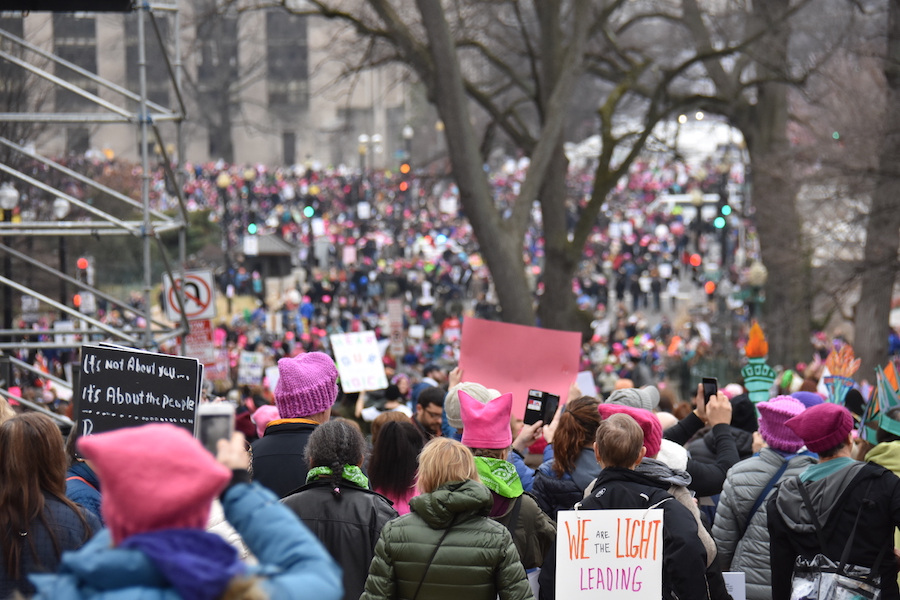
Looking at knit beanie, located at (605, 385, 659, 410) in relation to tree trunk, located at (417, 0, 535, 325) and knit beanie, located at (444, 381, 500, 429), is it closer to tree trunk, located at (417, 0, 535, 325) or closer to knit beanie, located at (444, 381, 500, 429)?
knit beanie, located at (444, 381, 500, 429)

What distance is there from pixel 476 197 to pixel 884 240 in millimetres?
5905

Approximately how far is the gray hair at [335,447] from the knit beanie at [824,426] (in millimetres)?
1907

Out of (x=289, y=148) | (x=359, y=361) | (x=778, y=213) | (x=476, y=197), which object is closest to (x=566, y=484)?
(x=359, y=361)

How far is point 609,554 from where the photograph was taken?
13.1ft

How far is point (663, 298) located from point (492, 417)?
3877 cm

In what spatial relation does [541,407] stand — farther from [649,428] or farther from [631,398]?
[649,428]

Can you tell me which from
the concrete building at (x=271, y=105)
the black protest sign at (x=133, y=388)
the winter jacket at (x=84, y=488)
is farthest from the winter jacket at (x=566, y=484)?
the concrete building at (x=271, y=105)

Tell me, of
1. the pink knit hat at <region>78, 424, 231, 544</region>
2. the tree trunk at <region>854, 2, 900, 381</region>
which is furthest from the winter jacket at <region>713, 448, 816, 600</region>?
the tree trunk at <region>854, 2, 900, 381</region>

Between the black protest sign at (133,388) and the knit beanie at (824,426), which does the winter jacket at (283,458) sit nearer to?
the black protest sign at (133,388)

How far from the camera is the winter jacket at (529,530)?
14.1 feet

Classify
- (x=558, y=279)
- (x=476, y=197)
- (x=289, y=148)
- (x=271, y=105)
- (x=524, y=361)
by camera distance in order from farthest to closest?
1. (x=289, y=148)
2. (x=271, y=105)
3. (x=558, y=279)
4. (x=476, y=197)
5. (x=524, y=361)

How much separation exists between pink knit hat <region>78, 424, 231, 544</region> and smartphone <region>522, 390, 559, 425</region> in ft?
11.2

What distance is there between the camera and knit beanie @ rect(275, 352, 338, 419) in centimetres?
488

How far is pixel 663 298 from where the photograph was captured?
1662 inches
